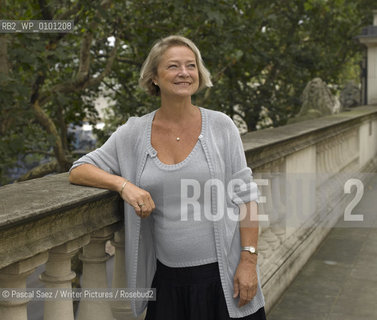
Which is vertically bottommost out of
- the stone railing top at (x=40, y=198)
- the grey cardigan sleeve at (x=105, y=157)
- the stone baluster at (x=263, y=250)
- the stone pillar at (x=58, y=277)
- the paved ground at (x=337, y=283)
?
the paved ground at (x=337, y=283)

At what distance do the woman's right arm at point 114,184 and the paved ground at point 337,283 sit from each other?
6.60ft

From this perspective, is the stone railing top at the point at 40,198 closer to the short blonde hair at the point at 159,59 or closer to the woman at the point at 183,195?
the woman at the point at 183,195

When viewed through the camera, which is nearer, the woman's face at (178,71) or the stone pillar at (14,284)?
the stone pillar at (14,284)

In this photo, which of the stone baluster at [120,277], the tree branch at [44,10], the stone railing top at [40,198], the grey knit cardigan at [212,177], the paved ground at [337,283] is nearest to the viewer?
the stone railing top at [40,198]

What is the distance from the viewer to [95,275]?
2.50 metres

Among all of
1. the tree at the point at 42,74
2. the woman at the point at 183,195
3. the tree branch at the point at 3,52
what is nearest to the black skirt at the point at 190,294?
the woman at the point at 183,195

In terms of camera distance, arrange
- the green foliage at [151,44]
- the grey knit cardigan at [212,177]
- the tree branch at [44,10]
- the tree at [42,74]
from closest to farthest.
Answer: the grey knit cardigan at [212,177] → the tree at [42,74] → the tree branch at [44,10] → the green foliage at [151,44]

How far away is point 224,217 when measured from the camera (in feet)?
8.13

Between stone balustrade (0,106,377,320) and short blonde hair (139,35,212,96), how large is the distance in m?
0.51

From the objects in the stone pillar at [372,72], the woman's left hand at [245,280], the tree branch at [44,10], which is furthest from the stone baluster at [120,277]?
the stone pillar at [372,72]

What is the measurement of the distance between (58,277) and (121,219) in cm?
48

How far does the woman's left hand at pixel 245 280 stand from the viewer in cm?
250

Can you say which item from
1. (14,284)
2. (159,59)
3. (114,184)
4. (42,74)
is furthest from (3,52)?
(14,284)

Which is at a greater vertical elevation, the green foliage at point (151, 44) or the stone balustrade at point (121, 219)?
the green foliage at point (151, 44)
